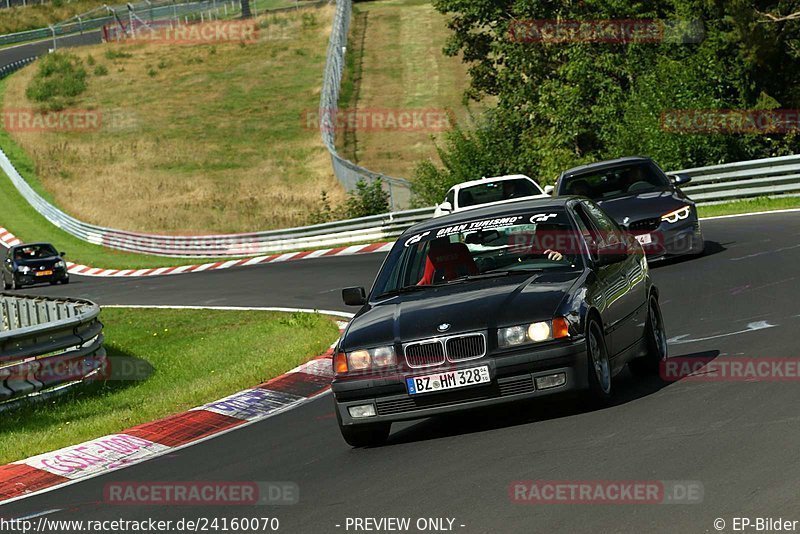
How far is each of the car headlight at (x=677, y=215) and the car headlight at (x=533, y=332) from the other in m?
10.5

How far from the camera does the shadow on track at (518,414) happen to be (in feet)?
29.2

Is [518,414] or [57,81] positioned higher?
[518,414]

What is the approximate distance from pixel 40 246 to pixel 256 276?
11.2 m

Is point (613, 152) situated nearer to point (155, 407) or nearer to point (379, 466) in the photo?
point (155, 407)

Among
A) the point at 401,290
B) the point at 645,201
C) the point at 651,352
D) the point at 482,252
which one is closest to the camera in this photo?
the point at 401,290

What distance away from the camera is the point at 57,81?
75062mm

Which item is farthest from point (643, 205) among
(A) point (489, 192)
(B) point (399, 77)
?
(B) point (399, 77)

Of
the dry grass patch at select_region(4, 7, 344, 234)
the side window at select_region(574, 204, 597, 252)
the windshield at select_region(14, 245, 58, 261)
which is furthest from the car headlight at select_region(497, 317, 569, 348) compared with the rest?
the dry grass patch at select_region(4, 7, 344, 234)

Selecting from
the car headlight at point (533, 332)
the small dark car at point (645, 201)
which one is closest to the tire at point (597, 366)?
the car headlight at point (533, 332)

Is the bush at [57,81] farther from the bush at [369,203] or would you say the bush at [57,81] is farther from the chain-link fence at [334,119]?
the bush at [369,203]

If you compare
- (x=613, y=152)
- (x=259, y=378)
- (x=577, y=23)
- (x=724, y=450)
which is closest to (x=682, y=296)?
(x=259, y=378)

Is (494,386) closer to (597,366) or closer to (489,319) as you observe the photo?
(489,319)

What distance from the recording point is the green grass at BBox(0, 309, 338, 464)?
12078mm

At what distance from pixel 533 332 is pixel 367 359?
3.63 ft
